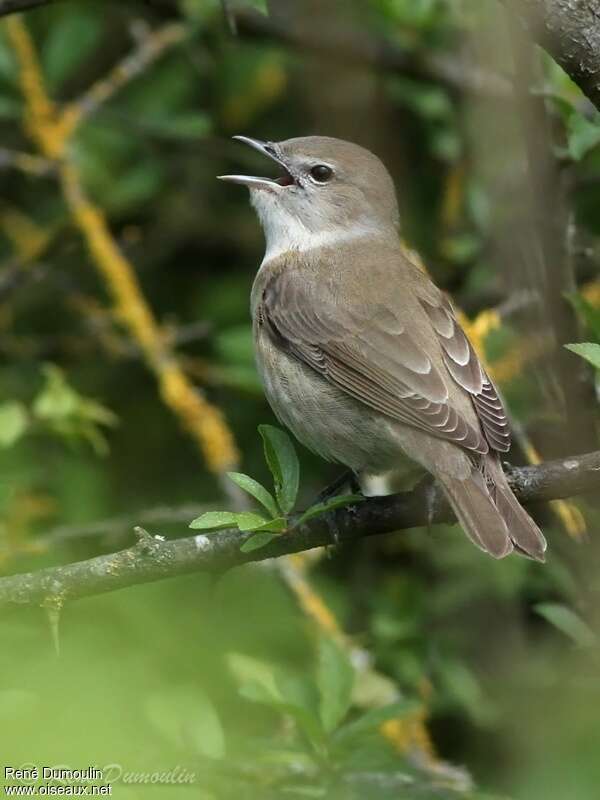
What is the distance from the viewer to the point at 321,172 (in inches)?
226

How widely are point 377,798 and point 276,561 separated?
1540mm

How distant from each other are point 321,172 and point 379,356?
4.74ft

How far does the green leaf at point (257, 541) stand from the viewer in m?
3.47

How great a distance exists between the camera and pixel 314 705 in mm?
4355

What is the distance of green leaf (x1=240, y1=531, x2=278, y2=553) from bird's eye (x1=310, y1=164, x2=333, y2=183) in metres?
2.65

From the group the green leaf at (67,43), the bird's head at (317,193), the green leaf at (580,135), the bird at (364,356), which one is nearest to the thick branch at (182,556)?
the bird at (364,356)

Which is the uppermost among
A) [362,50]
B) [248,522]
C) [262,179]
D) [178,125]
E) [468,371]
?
[248,522]

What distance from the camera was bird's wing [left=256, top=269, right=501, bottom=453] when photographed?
4355mm

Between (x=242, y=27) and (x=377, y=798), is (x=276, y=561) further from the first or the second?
(x=242, y=27)

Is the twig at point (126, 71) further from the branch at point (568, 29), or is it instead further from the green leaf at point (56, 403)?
the branch at point (568, 29)

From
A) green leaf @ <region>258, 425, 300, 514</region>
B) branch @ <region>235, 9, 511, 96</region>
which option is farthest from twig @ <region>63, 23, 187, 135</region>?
green leaf @ <region>258, 425, 300, 514</region>

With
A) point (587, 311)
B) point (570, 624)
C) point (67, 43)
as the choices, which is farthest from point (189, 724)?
point (67, 43)

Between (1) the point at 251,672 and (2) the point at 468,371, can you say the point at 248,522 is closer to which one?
(1) the point at 251,672

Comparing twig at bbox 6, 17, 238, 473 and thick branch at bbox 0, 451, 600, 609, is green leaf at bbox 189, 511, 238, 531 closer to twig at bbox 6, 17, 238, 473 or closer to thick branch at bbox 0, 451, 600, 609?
thick branch at bbox 0, 451, 600, 609
